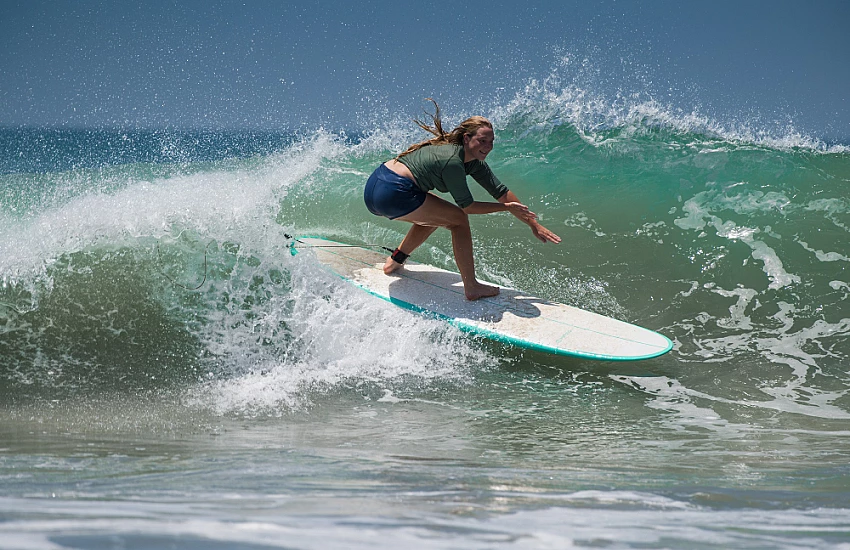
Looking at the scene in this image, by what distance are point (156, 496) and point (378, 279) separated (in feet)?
12.0

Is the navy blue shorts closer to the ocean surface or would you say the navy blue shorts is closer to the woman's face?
the woman's face

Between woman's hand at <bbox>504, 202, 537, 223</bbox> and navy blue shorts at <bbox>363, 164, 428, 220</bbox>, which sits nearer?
woman's hand at <bbox>504, 202, 537, 223</bbox>

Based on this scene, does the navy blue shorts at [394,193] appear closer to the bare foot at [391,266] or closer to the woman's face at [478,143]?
the woman's face at [478,143]

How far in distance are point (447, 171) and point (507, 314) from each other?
117 cm

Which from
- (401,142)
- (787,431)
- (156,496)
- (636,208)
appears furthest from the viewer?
(401,142)

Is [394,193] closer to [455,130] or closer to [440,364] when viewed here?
[455,130]

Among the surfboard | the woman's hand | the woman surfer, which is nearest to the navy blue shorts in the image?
the woman surfer

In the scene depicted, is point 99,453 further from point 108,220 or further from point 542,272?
point 542,272

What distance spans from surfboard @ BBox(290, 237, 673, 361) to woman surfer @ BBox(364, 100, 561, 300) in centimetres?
23

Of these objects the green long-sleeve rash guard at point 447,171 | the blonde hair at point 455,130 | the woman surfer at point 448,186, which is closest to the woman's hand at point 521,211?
the woman surfer at point 448,186

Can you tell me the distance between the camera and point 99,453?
2.87 metres

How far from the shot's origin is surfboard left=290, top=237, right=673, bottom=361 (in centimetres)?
481

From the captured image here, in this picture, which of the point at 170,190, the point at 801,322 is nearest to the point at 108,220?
the point at 170,190

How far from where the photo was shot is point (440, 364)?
4.77m
